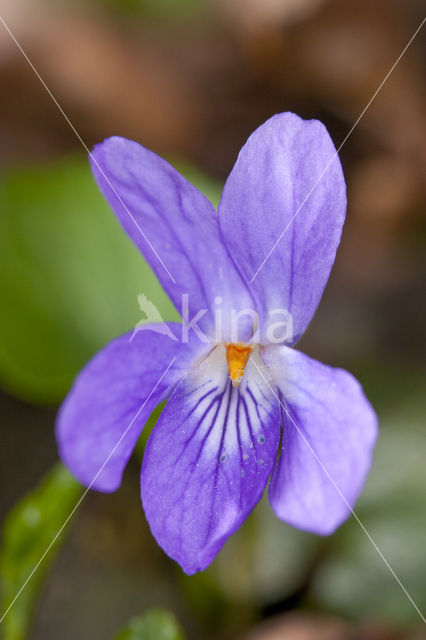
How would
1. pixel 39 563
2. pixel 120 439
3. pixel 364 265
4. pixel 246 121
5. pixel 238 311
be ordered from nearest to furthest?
pixel 120 439
pixel 238 311
pixel 39 563
pixel 364 265
pixel 246 121

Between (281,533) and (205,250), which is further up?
(205,250)

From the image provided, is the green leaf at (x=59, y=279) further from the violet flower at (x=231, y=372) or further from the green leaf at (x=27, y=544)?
the violet flower at (x=231, y=372)

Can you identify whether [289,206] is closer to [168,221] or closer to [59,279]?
[168,221]

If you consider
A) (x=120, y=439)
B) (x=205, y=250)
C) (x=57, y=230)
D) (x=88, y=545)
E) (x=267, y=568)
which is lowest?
(x=88, y=545)

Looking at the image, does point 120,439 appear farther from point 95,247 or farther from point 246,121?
point 246,121

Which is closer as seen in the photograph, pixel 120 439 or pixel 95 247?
pixel 120 439

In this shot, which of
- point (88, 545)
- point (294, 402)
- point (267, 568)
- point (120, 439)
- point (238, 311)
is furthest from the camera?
point (88, 545)

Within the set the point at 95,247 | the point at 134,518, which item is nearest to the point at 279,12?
the point at 95,247
